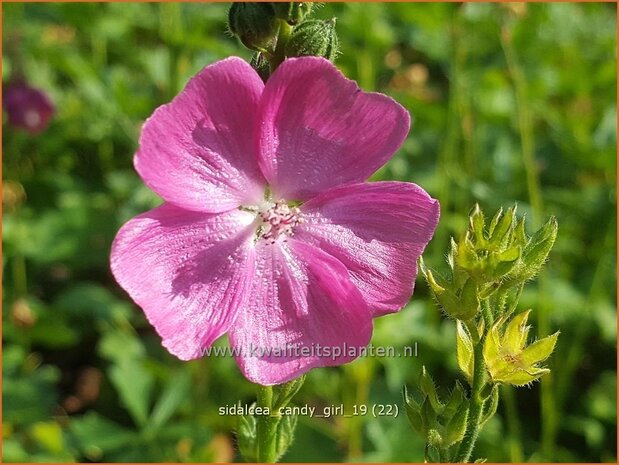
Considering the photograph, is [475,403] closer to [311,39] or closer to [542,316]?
[311,39]

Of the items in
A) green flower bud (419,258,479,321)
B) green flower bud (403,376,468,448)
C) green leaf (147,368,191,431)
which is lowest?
green leaf (147,368,191,431)

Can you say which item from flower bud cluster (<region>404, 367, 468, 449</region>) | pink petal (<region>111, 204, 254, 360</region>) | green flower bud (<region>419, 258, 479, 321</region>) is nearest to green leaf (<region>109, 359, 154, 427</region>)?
pink petal (<region>111, 204, 254, 360</region>)

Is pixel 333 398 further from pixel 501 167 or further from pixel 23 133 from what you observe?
pixel 23 133

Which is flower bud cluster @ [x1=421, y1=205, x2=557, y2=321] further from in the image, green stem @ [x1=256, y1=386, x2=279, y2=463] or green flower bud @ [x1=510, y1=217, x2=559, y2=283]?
green stem @ [x1=256, y1=386, x2=279, y2=463]

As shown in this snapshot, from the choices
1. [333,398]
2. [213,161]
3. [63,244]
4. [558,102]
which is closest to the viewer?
[213,161]

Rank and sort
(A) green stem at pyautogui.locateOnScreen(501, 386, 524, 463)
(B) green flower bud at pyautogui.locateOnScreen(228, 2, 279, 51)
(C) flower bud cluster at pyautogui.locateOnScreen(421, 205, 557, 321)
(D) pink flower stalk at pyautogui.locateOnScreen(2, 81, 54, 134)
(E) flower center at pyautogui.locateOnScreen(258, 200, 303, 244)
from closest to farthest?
(C) flower bud cluster at pyautogui.locateOnScreen(421, 205, 557, 321), (B) green flower bud at pyautogui.locateOnScreen(228, 2, 279, 51), (E) flower center at pyautogui.locateOnScreen(258, 200, 303, 244), (A) green stem at pyautogui.locateOnScreen(501, 386, 524, 463), (D) pink flower stalk at pyautogui.locateOnScreen(2, 81, 54, 134)

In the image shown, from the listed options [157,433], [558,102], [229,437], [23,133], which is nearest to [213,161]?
[157,433]

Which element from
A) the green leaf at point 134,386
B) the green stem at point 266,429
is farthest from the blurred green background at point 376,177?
the green stem at point 266,429
